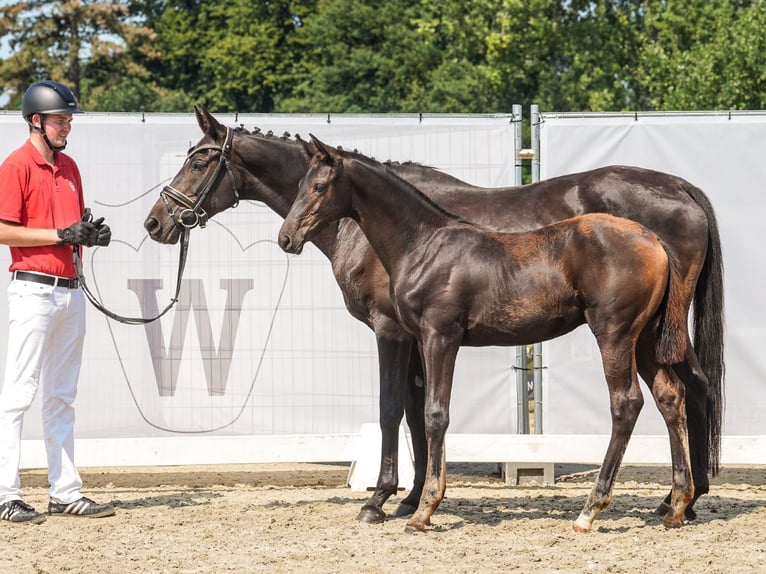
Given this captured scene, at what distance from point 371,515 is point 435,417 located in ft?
2.62

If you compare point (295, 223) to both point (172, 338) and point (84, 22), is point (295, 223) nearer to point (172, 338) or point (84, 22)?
point (172, 338)

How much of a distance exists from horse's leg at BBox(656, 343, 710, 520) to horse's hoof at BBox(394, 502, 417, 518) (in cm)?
144

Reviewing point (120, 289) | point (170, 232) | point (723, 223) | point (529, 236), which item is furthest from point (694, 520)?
point (120, 289)

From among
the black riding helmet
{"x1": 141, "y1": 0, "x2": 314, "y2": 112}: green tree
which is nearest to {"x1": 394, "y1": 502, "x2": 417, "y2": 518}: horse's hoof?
the black riding helmet

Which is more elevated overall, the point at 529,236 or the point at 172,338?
the point at 529,236

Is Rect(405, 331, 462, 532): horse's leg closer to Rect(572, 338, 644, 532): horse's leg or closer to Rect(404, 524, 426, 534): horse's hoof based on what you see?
Rect(404, 524, 426, 534): horse's hoof

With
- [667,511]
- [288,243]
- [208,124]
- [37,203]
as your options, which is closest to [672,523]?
[667,511]

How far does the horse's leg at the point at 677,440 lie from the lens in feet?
19.8

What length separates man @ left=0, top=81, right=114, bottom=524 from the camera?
20.5 feet

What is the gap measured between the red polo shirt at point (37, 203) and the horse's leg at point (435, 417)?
2.14 metres

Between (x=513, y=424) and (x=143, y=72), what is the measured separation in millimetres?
28921

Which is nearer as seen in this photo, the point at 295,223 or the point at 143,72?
the point at 295,223

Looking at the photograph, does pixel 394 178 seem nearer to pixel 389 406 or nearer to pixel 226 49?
pixel 389 406

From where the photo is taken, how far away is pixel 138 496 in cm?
746
